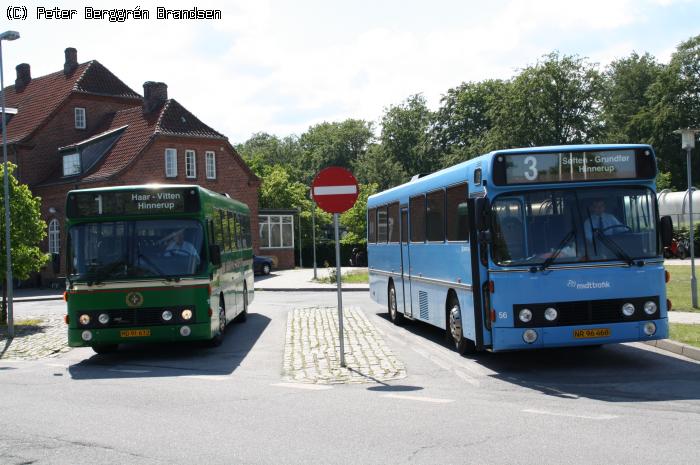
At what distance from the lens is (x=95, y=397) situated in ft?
33.9

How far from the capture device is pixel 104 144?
49875mm

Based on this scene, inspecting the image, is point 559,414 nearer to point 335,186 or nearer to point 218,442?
point 218,442

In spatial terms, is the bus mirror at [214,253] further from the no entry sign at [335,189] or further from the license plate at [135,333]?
the no entry sign at [335,189]

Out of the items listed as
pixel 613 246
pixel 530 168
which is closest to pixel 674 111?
pixel 613 246

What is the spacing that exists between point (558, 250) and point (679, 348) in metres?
2.90

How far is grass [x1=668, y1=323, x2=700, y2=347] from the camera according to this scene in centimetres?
1233

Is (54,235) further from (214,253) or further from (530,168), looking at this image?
(530,168)

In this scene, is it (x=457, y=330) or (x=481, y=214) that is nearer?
(x=481, y=214)

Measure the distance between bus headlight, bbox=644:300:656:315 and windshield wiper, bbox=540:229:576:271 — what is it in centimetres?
132

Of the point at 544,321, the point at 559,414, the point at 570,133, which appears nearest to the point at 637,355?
the point at 544,321

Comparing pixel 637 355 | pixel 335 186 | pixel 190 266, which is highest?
pixel 335 186

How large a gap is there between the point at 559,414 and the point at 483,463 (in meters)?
2.13

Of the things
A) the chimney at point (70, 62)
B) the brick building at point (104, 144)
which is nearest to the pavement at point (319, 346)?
the brick building at point (104, 144)

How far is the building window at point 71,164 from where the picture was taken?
48919 mm
